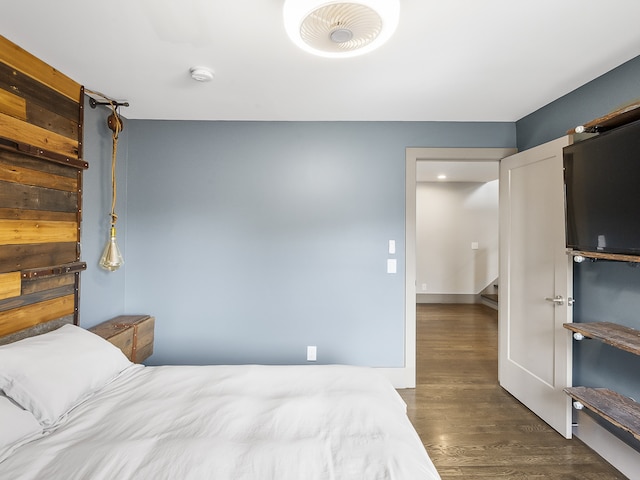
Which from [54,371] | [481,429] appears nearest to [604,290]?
[481,429]

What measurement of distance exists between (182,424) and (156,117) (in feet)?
8.64

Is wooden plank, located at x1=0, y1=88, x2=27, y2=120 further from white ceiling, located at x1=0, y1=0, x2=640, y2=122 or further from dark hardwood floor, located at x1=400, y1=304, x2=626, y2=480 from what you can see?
dark hardwood floor, located at x1=400, y1=304, x2=626, y2=480

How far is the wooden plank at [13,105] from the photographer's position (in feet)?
5.55

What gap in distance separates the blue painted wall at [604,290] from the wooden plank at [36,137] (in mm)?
3600

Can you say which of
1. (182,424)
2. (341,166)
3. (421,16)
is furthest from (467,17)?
(182,424)

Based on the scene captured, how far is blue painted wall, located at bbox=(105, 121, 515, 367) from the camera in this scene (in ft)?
9.50

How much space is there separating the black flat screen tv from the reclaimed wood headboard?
328cm

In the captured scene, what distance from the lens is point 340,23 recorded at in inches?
48.5

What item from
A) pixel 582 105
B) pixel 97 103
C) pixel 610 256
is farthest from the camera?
pixel 97 103

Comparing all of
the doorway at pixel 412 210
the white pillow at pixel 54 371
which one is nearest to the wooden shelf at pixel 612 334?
the doorway at pixel 412 210

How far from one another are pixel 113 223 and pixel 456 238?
5950 millimetres

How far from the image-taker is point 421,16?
1482 millimetres

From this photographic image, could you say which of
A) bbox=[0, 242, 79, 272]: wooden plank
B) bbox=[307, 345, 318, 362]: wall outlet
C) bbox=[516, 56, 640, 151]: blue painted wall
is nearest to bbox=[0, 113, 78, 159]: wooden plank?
bbox=[0, 242, 79, 272]: wooden plank

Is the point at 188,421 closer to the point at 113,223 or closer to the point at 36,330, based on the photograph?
the point at 36,330
